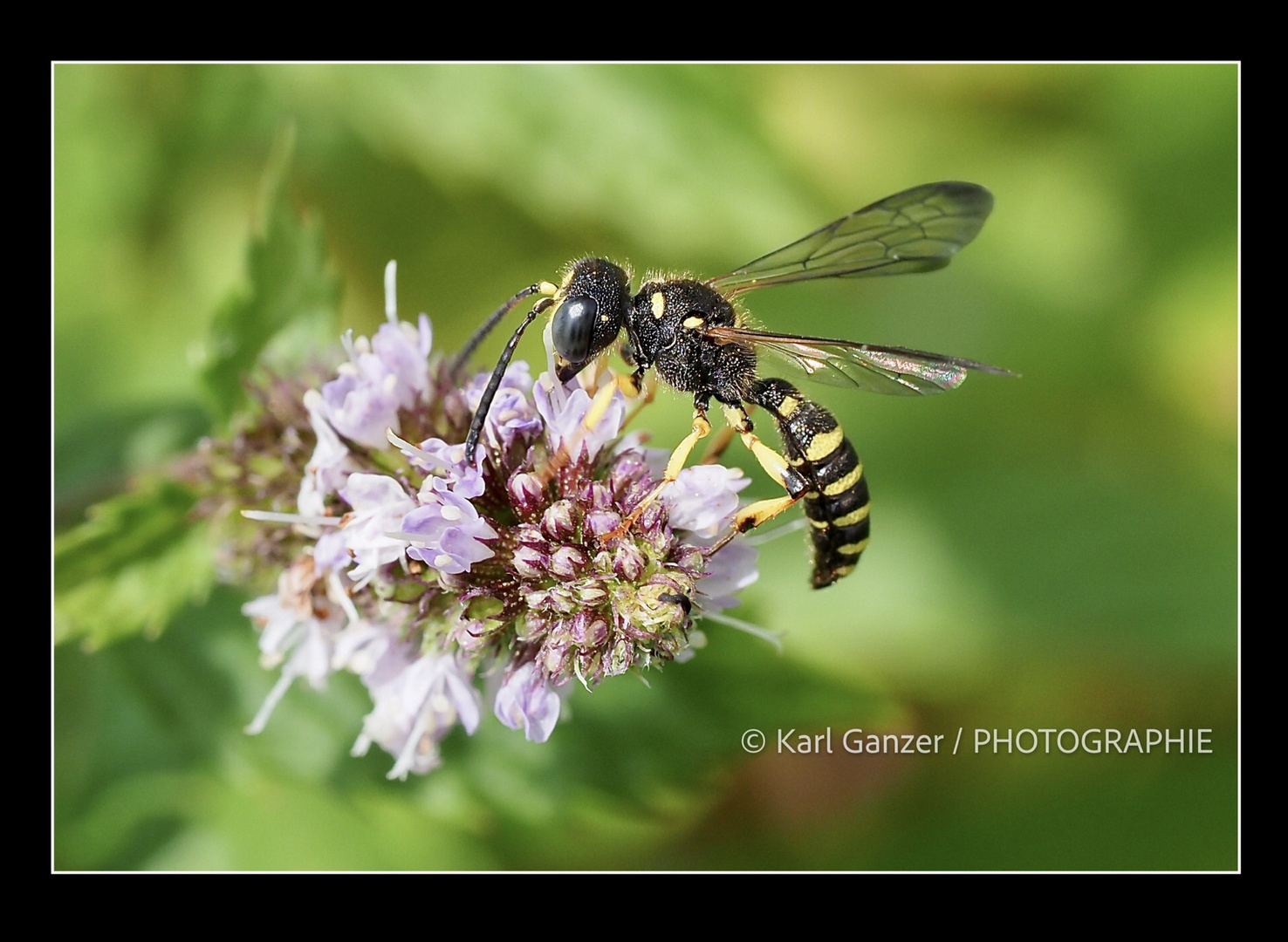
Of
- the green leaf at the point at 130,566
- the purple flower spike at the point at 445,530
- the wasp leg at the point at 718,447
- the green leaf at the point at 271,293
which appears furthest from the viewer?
the green leaf at the point at 271,293

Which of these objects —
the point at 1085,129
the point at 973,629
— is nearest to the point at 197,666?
the point at 973,629

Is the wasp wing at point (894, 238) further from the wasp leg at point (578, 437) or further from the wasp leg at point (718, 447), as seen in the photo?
the wasp leg at point (578, 437)

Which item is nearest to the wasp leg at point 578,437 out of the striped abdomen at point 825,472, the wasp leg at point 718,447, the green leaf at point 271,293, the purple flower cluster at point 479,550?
the purple flower cluster at point 479,550

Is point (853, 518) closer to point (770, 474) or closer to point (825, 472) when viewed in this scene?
point (825, 472)

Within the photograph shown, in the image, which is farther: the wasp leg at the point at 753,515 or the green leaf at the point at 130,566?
the green leaf at the point at 130,566

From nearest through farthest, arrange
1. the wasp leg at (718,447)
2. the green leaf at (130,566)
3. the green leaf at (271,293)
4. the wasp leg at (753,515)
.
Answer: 1. the wasp leg at (753,515)
2. the wasp leg at (718,447)
3. the green leaf at (130,566)
4. the green leaf at (271,293)

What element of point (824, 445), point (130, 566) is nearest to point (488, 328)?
point (824, 445)
